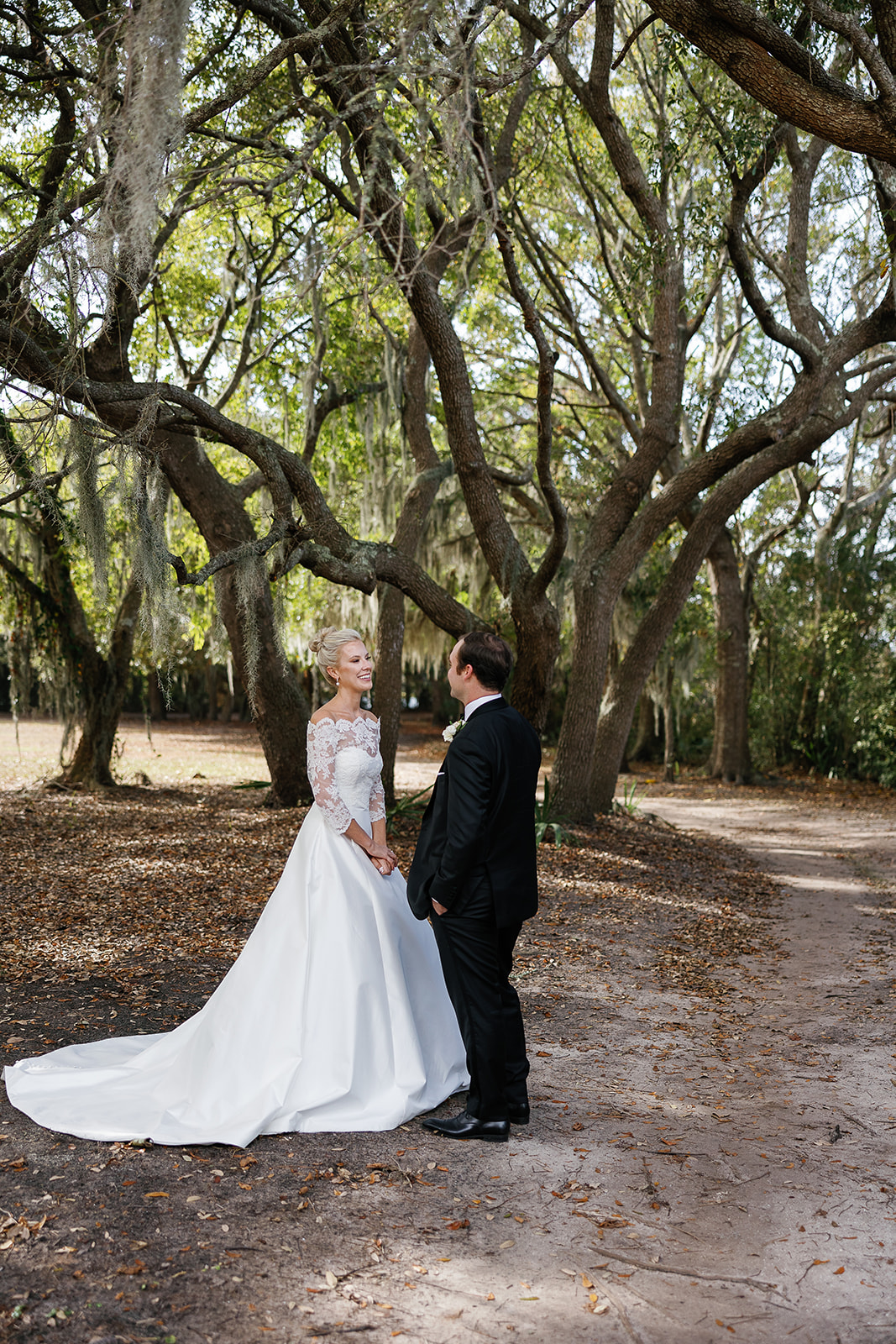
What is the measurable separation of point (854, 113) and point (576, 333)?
582cm

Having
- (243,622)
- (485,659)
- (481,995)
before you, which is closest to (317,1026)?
(481,995)

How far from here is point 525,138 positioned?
1126cm

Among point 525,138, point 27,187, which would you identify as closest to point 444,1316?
point 27,187

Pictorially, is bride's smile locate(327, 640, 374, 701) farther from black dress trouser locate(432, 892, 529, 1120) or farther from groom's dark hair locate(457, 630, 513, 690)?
black dress trouser locate(432, 892, 529, 1120)

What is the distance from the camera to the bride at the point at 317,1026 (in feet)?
11.6

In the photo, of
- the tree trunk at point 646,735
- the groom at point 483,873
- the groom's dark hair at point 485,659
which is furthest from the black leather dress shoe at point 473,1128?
the tree trunk at point 646,735

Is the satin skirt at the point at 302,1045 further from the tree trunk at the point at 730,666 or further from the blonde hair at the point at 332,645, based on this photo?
the tree trunk at the point at 730,666

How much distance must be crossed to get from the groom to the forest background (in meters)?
2.23

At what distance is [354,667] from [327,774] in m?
0.43

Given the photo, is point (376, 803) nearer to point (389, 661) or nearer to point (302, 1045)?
point (302, 1045)

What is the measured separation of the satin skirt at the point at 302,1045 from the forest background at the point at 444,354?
2581 millimetres

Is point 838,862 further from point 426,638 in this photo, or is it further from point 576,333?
point 426,638

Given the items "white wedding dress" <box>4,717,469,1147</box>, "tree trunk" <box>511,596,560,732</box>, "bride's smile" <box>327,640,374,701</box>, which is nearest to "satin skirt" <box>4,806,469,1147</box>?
"white wedding dress" <box>4,717,469,1147</box>

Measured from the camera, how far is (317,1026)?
366cm
